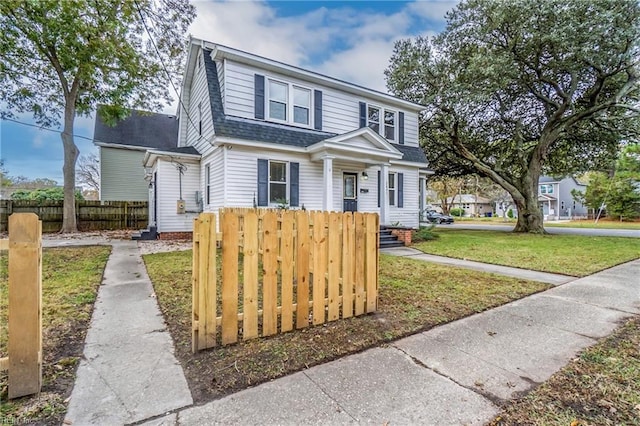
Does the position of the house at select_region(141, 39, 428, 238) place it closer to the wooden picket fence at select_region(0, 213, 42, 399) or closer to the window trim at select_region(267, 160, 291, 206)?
the window trim at select_region(267, 160, 291, 206)

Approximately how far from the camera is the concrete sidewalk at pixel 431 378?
6.07 feet

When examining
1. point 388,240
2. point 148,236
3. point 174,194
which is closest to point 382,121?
point 388,240

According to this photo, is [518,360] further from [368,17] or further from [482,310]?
[368,17]

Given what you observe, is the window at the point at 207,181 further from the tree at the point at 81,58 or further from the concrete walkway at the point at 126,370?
the concrete walkway at the point at 126,370

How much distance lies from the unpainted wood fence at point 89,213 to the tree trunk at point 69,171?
1.03 m

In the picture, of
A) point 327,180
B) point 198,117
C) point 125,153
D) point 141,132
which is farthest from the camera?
point 141,132

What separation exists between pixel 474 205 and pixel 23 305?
57.4m

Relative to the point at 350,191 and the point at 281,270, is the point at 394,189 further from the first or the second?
the point at 281,270

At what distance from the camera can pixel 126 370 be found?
2.35 m

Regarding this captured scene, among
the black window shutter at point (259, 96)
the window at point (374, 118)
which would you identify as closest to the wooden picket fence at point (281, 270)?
the black window shutter at point (259, 96)

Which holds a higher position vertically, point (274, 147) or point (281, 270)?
point (274, 147)

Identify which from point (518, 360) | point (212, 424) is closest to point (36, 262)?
point (212, 424)

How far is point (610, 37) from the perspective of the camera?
1061 cm

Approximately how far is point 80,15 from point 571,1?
17.7 metres
